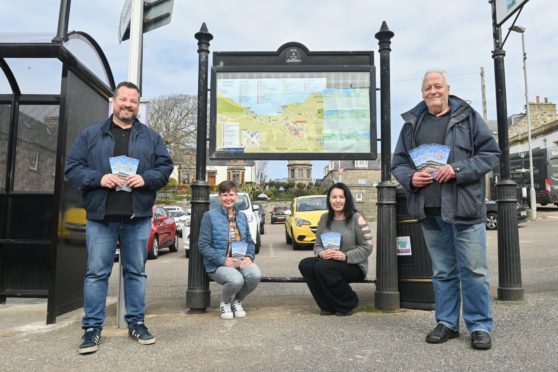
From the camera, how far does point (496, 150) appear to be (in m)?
3.39

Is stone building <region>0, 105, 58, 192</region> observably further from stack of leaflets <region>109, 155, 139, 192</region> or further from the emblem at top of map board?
the emblem at top of map board

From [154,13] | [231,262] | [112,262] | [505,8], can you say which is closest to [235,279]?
[231,262]

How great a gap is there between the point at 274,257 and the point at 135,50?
7277 millimetres

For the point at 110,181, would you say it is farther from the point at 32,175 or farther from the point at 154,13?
the point at 32,175

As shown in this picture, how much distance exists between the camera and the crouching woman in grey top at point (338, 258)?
430cm

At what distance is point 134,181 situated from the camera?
3453 millimetres

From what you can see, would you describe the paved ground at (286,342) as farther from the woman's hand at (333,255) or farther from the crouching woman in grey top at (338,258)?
the woman's hand at (333,255)

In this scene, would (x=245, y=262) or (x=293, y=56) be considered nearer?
(x=245, y=262)

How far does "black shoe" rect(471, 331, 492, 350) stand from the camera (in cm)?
319

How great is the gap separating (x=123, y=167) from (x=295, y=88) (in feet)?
7.18

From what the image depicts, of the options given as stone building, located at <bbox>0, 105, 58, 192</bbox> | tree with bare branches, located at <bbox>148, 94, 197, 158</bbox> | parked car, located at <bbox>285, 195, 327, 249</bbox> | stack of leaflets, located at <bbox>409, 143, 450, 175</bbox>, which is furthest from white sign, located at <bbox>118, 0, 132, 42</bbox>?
tree with bare branches, located at <bbox>148, 94, 197, 158</bbox>

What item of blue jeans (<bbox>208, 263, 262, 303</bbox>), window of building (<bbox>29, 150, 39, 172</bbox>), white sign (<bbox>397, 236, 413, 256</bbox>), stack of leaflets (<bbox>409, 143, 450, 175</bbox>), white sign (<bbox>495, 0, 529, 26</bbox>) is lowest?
blue jeans (<bbox>208, 263, 262, 303</bbox>)

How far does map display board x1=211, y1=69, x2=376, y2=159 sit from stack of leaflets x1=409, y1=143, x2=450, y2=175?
1298 millimetres

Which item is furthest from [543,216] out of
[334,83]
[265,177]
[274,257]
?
[265,177]
